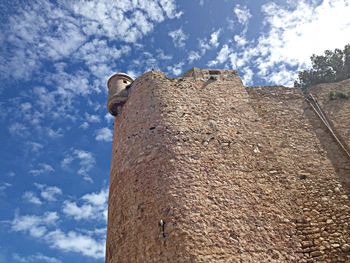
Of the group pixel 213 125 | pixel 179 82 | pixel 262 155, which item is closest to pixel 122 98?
pixel 179 82

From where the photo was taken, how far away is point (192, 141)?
757cm

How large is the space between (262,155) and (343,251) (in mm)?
2635

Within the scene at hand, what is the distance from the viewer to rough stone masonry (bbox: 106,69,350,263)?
240 inches

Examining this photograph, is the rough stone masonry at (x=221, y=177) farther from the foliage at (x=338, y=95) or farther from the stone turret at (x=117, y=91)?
the foliage at (x=338, y=95)

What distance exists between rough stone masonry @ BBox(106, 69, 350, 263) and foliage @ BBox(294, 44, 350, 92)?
7310 mm

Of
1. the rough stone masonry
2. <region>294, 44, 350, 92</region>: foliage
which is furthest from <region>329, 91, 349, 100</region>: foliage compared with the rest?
<region>294, 44, 350, 92</region>: foliage

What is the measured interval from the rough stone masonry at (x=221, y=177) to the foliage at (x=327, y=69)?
7.31 metres

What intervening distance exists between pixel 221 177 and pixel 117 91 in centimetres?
449

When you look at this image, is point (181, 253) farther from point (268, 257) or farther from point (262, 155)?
point (262, 155)

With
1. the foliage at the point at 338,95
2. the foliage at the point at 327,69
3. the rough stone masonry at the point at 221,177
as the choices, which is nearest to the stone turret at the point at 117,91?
the rough stone masonry at the point at 221,177

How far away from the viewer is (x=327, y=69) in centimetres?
1702

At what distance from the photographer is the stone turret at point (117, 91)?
9.55 m

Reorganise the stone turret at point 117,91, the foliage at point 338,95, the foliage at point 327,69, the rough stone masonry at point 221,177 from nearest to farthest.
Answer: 1. the rough stone masonry at point 221,177
2. the stone turret at point 117,91
3. the foliage at point 338,95
4. the foliage at point 327,69

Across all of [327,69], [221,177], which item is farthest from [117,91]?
[327,69]
